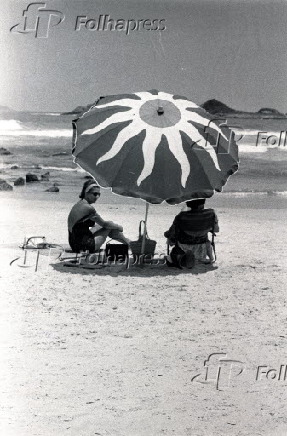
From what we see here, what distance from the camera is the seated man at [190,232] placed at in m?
7.34

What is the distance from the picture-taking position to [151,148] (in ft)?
21.9

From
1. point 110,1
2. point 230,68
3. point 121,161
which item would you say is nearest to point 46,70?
point 110,1

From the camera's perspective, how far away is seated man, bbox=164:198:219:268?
7.34 metres

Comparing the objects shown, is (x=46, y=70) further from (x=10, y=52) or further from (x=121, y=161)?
(x=121, y=161)

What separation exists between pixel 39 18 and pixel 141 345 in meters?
3.47

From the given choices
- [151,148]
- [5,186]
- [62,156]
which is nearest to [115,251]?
[151,148]

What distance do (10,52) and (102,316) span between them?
2630mm

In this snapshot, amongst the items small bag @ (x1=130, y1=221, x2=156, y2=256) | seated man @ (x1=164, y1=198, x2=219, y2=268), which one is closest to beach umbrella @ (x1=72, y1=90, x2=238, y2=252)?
seated man @ (x1=164, y1=198, x2=219, y2=268)

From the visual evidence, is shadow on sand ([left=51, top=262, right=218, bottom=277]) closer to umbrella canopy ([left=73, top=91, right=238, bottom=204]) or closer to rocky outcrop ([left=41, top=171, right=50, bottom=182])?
umbrella canopy ([left=73, top=91, right=238, bottom=204])

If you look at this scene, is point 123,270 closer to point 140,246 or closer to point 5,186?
point 140,246

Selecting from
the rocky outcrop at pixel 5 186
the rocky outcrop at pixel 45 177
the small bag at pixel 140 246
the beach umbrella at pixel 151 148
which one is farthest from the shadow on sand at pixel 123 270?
the rocky outcrop at pixel 45 177

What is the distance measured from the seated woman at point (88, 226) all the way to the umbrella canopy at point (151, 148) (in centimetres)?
58

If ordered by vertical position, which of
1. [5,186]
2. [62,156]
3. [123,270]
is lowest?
[123,270]

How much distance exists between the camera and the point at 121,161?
21.8ft
